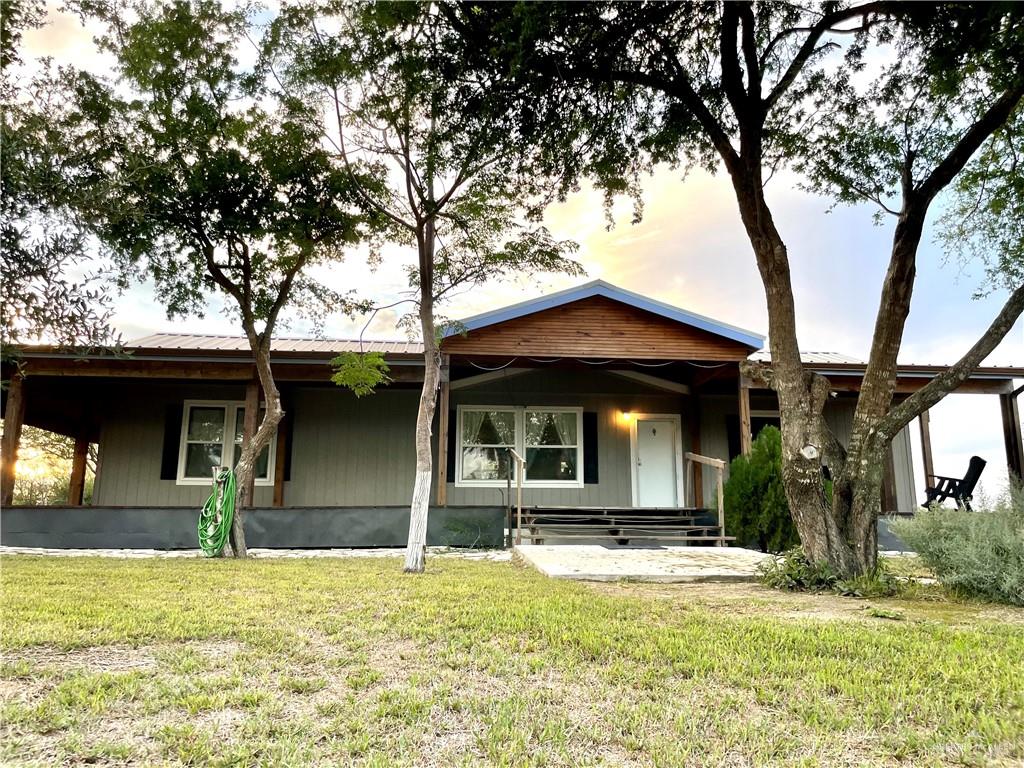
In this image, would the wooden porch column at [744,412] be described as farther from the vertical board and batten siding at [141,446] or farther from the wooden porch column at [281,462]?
the vertical board and batten siding at [141,446]

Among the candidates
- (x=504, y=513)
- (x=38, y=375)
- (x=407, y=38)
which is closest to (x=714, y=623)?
(x=407, y=38)

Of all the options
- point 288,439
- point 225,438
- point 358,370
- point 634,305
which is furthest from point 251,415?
point 634,305

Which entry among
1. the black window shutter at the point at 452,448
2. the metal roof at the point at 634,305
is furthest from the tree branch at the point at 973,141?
the black window shutter at the point at 452,448

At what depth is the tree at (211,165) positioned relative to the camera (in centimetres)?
728

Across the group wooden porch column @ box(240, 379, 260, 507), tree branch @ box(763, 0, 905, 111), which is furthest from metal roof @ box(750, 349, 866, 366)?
wooden porch column @ box(240, 379, 260, 507)

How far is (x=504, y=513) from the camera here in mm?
9922

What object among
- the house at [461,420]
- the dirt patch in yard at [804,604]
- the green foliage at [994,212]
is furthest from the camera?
the house at [461,420]

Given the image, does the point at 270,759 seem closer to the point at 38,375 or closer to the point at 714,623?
the point at 714,623

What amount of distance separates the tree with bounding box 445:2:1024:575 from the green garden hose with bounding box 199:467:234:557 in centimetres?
523

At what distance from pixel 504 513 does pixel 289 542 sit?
10.4 feet

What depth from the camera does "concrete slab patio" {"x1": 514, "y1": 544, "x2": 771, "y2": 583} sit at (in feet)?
17.6

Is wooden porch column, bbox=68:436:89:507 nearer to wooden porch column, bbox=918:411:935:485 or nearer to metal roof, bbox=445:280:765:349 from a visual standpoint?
metal roof, bbox=445:280:765:349

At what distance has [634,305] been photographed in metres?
10.5

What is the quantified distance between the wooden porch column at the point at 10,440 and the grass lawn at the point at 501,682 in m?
6.52
